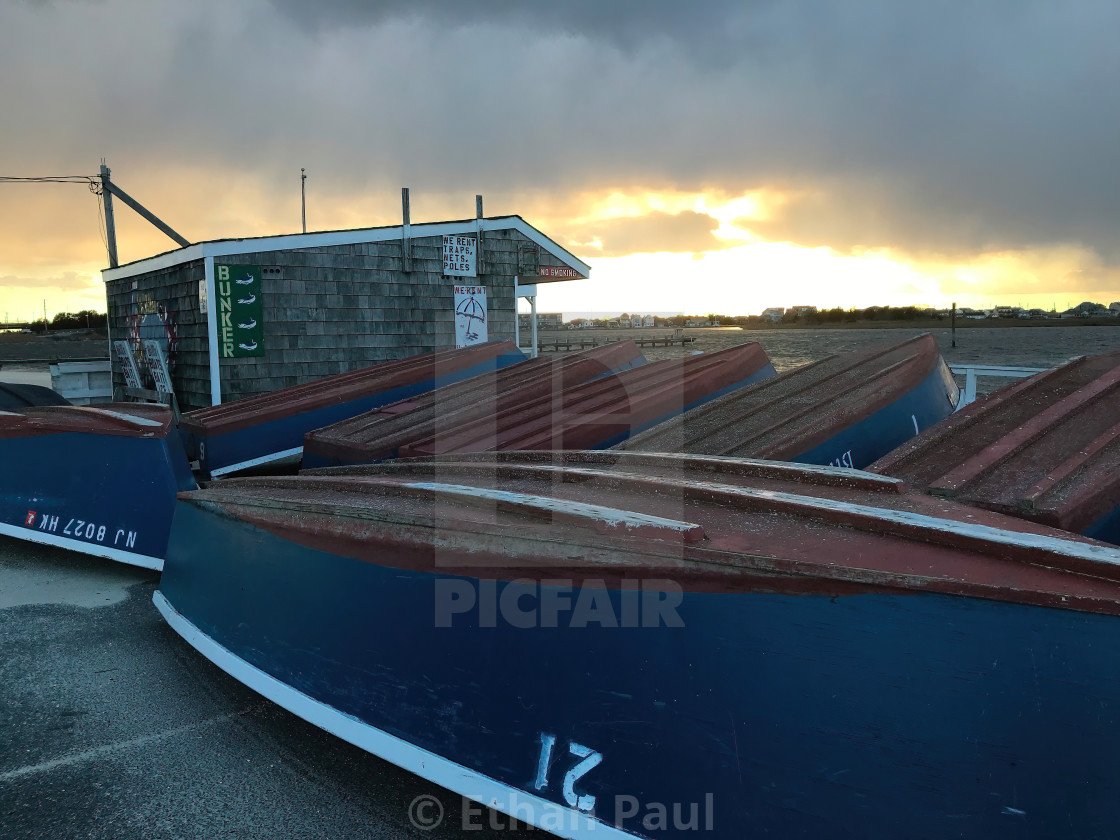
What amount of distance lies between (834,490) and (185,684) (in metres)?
3.50

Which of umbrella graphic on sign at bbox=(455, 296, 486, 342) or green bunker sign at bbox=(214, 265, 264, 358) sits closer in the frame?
green bunker sign at bbox=(214, 265, 264, 358)

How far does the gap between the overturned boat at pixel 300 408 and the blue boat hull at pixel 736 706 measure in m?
5.67

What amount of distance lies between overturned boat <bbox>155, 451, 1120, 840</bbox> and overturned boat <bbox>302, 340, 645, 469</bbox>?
3075 mm

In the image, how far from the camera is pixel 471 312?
14.8 m

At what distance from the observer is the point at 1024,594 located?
1.97 m

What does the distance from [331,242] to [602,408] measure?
8.44 metres

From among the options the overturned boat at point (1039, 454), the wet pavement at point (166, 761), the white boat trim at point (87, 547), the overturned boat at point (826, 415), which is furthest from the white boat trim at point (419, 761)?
the overturned boat at point (826, 415)

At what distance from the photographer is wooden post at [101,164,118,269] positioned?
19.2 meters

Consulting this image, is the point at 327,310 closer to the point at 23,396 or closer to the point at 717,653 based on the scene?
the point at 23,396

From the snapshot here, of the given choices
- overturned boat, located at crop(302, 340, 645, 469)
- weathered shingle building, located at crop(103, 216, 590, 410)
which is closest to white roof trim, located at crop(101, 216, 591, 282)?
weathered shingle building, located at crop(103, 216, 590, 410)

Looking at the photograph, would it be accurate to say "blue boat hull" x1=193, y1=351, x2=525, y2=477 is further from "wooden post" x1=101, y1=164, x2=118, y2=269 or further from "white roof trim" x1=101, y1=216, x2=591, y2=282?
"wooden post" x1=101, y1=164, x2=118, y2=269

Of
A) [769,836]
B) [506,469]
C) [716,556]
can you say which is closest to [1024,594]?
[716,556]

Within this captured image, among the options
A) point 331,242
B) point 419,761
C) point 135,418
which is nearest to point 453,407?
point 135,418

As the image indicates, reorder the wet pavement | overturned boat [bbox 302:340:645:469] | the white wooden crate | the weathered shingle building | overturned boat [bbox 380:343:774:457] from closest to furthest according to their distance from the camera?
1. the wet pavement
2. overturned boat [bbox 380:343:774:457]
3. overturned boat [bbox 302:340:645:469]
4. the weathered shingle building
5. the white wooden crate
